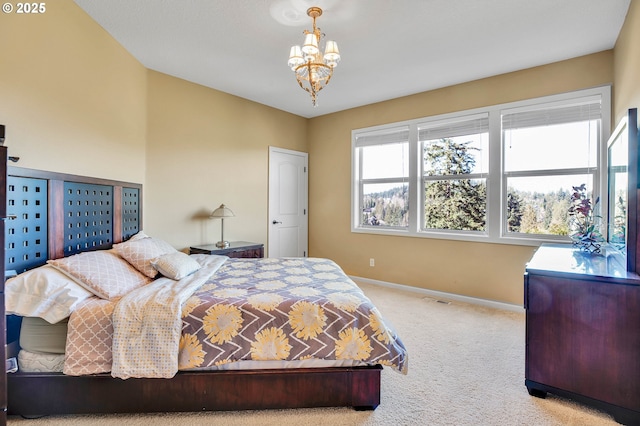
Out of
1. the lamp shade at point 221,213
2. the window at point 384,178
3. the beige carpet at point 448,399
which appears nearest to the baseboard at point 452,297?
the beige carpet at point 448,399

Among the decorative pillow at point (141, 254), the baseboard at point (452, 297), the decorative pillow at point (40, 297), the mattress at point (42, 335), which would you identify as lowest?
the baseboard at point (452, 297)

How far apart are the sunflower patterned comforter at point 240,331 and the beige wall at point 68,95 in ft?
4.28

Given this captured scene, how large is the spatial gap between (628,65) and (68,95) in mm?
4303

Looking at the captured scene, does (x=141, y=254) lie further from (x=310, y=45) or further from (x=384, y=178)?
(x=384, y=178)

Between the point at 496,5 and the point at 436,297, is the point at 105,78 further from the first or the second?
the point at 436,297

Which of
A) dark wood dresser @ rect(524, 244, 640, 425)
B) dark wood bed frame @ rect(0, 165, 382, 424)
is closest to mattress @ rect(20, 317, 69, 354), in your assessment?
dark wood bed frame @ rect(0, 165, 382, 424)

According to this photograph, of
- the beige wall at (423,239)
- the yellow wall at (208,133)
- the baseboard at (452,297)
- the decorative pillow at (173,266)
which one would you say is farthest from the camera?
the baseboard at (452,297)

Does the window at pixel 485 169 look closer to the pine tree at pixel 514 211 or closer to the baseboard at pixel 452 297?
the pine tree at pixel 514 211

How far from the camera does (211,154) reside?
13.5 feet

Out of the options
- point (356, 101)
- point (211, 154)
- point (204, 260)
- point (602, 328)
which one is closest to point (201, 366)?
point (204, 260)

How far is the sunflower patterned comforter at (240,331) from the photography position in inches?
66.6

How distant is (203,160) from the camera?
4.04 metres

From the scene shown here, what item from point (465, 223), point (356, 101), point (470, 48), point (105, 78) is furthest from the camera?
point (356, 101)

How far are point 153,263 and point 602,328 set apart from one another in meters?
2.92
